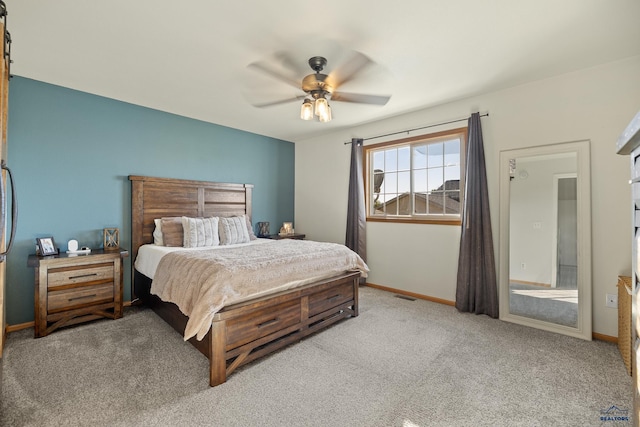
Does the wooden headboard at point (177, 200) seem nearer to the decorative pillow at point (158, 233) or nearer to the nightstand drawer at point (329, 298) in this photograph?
the decorative pillow at point (158, 233)

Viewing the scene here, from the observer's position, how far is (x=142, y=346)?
8.34 ft

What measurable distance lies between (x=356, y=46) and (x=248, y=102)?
5.54 feet

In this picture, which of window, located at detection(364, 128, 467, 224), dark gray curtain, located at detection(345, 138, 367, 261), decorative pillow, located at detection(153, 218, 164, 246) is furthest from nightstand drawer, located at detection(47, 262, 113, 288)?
window, located at detection(364, 128, 467, 224)

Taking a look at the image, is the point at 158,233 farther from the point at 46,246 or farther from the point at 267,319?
the point at 267,319

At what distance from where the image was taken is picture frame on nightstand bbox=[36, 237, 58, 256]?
2891mm

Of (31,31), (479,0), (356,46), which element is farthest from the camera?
(356,46)

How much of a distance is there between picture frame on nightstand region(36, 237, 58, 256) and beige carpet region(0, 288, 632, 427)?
0.77 metres

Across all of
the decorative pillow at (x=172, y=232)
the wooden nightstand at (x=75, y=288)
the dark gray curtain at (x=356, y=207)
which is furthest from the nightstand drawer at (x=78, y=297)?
the dark gray curtain at (x=356, y=207)

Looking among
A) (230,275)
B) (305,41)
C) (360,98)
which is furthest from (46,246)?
(360,98)

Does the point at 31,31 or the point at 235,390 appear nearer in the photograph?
the point at 235,390

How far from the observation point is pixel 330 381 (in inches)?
80.9

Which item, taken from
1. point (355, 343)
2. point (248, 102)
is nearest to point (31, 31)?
point (248, 102)

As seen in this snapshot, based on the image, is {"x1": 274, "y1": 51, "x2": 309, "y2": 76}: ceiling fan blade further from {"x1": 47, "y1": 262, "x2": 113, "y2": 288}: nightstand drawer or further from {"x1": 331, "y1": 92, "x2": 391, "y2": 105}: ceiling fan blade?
{"x1": 47, "y1": 262, "x2": 113, "y2": 288}: nightstand drawer

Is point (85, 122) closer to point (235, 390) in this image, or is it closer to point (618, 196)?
point (235, 390)
